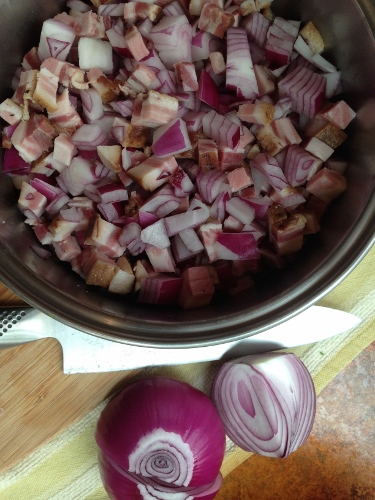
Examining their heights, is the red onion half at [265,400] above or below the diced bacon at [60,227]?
below

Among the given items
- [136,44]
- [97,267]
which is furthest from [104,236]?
[136,44]

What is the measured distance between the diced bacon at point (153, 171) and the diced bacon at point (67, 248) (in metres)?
0.18

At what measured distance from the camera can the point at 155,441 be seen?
1.07 meters

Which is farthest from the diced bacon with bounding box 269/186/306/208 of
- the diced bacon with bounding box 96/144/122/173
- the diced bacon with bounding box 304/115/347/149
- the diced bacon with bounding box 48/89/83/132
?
the diced bacon with bounding box 48/89/83/132

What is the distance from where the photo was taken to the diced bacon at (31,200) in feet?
3.14

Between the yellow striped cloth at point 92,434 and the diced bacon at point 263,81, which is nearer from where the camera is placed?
the diced bacon at point 263,81

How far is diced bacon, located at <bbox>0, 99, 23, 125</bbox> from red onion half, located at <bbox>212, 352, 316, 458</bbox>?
697mm

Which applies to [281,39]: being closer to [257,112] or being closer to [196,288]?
[257,112]

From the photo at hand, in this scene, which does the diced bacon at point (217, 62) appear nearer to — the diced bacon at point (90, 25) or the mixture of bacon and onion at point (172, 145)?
the mixture of bacon and onion at point (172, 145)

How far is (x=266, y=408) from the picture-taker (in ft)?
3.63

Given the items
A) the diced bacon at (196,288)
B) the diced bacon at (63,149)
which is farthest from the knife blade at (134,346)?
the diced bacon at (63,149)

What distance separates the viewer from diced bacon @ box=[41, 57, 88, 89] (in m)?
0.95

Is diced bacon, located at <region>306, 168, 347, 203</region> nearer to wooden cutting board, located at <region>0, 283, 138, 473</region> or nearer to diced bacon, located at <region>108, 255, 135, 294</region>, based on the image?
diced bacon, located at <region>108, 255, 135, 294</region>

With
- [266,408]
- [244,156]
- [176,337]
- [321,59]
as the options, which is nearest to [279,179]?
[244,156]
